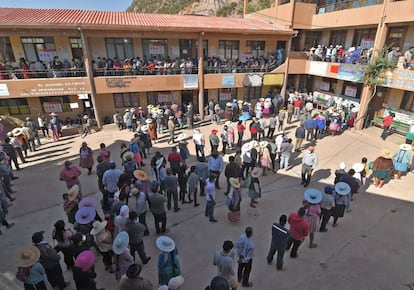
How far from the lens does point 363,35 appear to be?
1811 cm

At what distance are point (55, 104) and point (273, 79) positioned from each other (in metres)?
15.8

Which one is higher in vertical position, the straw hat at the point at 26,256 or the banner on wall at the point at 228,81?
the banner on wall at the point at 228,81

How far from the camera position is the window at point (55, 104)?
54.7ft

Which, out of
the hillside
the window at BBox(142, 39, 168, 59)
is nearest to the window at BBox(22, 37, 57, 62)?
the window at BBox(142, 39, 168, 59)

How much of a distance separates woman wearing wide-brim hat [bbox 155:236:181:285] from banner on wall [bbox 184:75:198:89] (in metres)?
14.0

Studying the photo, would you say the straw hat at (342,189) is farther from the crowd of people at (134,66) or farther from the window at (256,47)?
the window at (256,47)

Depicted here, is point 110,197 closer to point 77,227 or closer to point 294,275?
point 77,227

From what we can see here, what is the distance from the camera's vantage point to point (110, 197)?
758 centimetres

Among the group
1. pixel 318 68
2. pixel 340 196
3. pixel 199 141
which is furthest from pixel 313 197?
pixel 318 68

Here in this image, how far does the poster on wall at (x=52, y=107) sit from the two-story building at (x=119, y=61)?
6 centimetres

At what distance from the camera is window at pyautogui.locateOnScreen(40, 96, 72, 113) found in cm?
1667

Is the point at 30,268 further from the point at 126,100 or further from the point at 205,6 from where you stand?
the point at 205,6

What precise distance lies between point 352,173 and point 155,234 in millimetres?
6444

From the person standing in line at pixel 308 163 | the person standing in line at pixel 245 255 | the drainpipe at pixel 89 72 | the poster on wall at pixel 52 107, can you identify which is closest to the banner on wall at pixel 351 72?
the person standing in line at pixel 308 163
